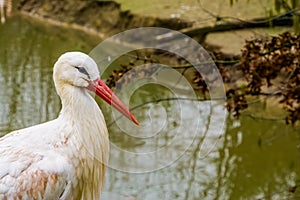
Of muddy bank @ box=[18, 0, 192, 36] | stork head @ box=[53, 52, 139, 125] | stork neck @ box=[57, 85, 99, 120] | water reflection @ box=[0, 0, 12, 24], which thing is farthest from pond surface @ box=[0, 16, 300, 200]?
water reflection @ box=[0, 0, 12, 24]

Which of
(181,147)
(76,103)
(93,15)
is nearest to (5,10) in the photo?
(93,15)

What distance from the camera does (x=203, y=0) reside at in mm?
10195

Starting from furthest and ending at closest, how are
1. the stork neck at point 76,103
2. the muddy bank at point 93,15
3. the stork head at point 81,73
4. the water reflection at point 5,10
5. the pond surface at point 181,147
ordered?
the water reflection at point 5,10 < the muddy bank at point 93,15 < the pond surface at point 181,147 < the stork neck at point 76,103 < the stork head at point 81,73

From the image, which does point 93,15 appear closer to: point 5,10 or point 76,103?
point 5,10

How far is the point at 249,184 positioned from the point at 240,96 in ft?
4.44

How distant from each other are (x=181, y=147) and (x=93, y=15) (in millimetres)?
5048

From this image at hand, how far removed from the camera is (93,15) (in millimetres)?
11117

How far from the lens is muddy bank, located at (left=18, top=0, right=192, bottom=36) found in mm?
10086

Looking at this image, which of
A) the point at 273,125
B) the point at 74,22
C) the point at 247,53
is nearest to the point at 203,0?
the point at 74,22

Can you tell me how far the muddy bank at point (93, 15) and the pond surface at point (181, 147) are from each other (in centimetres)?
210

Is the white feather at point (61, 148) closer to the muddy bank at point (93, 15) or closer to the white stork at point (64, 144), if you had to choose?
the white stork at point (64, 144)

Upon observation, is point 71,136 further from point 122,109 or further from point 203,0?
point 203,0

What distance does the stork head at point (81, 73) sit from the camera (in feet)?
10.7

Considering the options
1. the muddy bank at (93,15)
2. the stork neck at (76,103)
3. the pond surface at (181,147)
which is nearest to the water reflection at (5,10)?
the muddy bank at (93,15)
